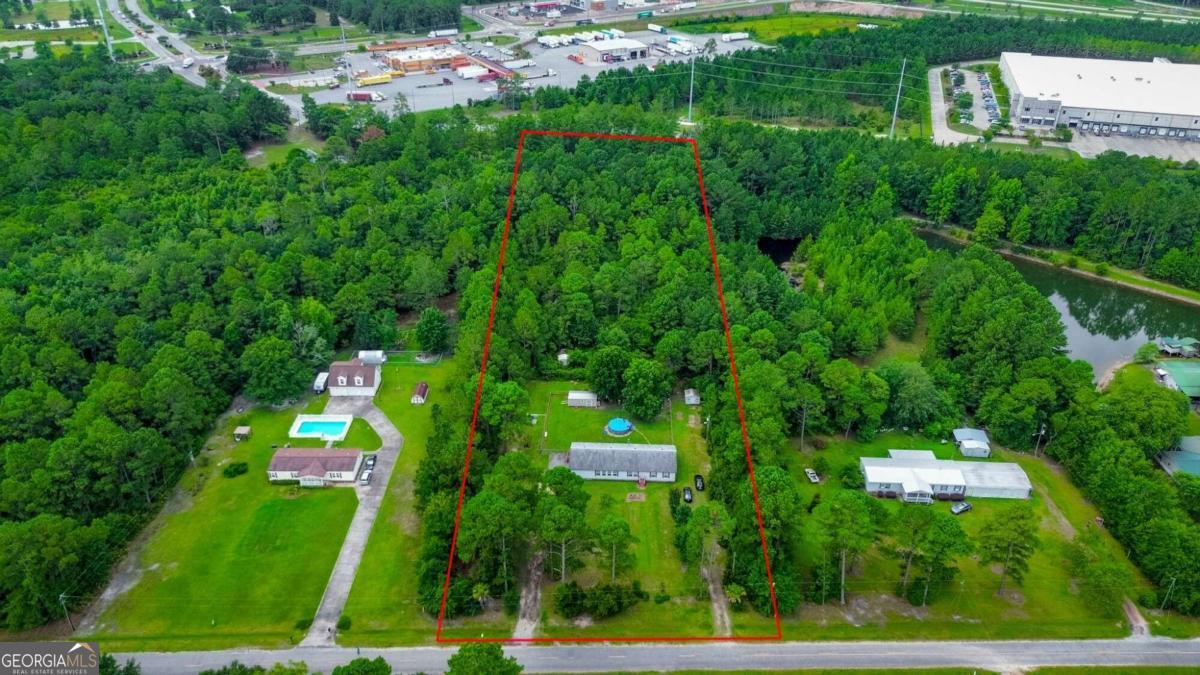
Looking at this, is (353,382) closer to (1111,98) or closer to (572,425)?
(572,425)

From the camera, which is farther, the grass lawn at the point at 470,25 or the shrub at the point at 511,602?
the grass lawn at the point at 470,25

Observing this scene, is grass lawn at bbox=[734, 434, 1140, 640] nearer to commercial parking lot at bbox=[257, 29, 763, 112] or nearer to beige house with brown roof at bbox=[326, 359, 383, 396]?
beige house with brown roof at bbox=[326, 359, 383, 396]

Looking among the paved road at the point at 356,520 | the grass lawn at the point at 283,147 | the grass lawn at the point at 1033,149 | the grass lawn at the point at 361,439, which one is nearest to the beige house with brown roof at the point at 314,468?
the paved road at the point at 356,520

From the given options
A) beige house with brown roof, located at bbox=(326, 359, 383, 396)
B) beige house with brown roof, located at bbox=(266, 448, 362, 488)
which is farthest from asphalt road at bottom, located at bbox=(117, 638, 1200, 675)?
beige house with brown roof, located at bbox=(326, 359, 383, 396)

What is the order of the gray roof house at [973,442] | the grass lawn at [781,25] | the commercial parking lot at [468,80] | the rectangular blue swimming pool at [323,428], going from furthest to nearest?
the grass lawn at [781,25] < the commercial parking lot at [468,80] < the rectangular blue swimming pool at [323,428] < the gray roof house at [973,442]

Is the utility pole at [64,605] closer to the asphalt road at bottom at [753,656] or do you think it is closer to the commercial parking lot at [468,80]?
the asphalt road at bottom at [753,656]

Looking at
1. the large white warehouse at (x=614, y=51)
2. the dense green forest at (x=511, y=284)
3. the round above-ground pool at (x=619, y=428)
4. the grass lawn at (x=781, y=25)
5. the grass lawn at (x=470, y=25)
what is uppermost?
the grass lawn at (x=781, y=25)
